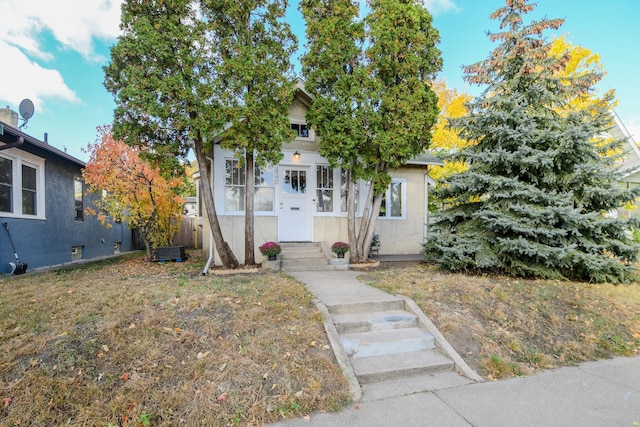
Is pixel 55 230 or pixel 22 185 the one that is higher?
pixel 22 185

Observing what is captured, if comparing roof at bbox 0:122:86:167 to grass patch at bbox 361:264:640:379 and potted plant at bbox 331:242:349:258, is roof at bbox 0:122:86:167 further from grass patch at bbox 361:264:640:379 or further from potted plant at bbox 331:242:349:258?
grass patch at bbox 361:264:640:379

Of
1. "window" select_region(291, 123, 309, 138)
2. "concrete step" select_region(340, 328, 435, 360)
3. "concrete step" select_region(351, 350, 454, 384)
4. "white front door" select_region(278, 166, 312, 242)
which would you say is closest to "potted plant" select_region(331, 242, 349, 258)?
"white front door" select_region(278, 166, 312, 242)

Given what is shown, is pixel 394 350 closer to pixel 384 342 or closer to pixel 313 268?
pixel 384 342

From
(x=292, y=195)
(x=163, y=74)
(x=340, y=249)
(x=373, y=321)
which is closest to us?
(x=373, y=321)

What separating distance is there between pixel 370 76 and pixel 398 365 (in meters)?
6.60

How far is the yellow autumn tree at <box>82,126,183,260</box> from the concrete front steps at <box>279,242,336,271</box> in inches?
167

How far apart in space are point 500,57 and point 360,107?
3679 millimetres

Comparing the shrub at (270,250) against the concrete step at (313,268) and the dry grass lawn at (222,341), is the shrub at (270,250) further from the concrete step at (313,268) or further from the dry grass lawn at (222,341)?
the dry grass lawn at (222,341)

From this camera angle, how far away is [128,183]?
957cm

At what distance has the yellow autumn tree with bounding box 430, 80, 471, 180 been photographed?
13.7 meters

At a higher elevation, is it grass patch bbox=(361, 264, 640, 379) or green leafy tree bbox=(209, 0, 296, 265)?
green leafy tree bbox=(209, 0, 296, 265)

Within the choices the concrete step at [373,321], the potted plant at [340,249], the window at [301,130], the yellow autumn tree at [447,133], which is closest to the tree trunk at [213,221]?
the potted plant at [340,249]

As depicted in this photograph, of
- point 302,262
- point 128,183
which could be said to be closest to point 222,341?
point 302,262

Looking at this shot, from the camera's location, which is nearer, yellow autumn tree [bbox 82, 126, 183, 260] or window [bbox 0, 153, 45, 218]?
window [bbox 0, 153, 45, 218]
